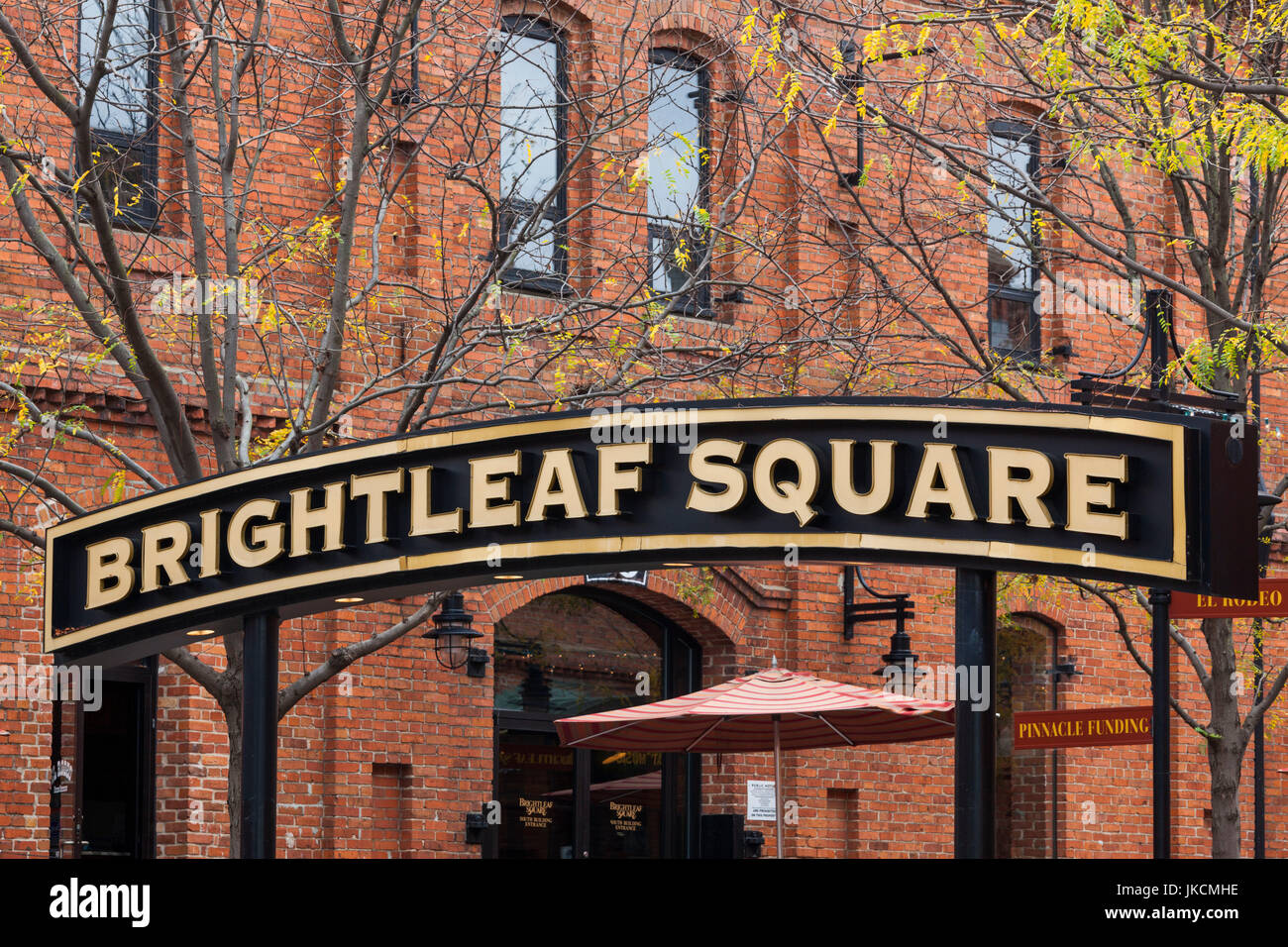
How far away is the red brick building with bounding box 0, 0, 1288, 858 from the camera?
1259 centimetres

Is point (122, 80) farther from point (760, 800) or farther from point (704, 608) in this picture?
point (760, 800)

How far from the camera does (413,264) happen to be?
14.7 metres

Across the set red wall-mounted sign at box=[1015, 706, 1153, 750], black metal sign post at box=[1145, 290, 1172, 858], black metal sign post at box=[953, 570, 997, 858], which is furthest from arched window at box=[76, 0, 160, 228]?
black metal sign post at box=[953, 570, 997, 858]

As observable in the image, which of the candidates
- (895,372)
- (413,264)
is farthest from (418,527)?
(895,372)

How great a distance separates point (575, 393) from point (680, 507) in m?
6.22

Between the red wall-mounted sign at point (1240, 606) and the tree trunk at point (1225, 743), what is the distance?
7.07 ft

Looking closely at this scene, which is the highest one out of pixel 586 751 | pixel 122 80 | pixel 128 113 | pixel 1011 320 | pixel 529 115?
pixel 529 115

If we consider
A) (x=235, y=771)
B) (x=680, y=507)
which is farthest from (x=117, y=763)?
(x=680, y=507)

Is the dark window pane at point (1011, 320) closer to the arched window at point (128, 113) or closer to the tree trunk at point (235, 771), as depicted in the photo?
the arched window at point (128, 113)

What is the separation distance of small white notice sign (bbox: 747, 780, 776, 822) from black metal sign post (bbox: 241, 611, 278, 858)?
30.3ft

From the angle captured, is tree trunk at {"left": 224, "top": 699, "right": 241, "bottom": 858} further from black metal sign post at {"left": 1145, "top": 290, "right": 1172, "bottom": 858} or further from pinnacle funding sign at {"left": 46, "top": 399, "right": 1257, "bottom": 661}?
black metal sign post at {"left": 1145, "top": 290, "right": 1172, "bottom": 858}

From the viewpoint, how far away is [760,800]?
16000 millimetres
